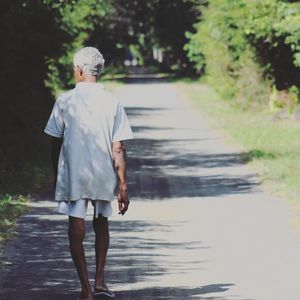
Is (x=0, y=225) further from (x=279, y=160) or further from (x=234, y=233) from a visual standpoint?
(x=279, y=160)

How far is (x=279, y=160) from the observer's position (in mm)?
15422

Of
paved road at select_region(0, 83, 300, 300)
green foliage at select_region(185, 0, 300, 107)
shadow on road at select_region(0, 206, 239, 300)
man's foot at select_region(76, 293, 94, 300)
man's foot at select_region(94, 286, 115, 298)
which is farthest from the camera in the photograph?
green foliage at select_region(185, 0, 300, 107)

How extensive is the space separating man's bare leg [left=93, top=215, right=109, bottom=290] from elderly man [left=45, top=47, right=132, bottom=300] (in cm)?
13

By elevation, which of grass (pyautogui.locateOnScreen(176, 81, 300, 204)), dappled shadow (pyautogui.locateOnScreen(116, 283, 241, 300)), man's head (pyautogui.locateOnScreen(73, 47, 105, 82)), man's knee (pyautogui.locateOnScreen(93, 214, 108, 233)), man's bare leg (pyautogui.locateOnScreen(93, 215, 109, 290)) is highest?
man's head (pyautogui.locateOnScreen(73, 47, 105, 82))

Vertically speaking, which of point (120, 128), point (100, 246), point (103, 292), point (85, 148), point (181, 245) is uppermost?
point (120, 128)

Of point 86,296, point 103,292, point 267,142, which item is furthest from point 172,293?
point 267,142

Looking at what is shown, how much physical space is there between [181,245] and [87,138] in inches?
110

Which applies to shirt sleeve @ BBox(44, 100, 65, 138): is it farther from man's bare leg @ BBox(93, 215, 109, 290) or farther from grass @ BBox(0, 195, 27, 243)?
Result: grass @ BBox(0, 195, 27, 243)

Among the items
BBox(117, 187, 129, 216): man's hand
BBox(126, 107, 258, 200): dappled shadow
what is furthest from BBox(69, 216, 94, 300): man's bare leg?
BBox(126, 107, 258, 200): dappled shadow

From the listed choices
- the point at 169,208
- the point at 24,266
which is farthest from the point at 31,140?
the point at 24,266

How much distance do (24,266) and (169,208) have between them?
3.73 m

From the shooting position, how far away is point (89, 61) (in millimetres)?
6203

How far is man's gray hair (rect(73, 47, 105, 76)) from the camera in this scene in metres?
6.19

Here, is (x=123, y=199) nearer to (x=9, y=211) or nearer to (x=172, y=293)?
(x=172, y=293)
